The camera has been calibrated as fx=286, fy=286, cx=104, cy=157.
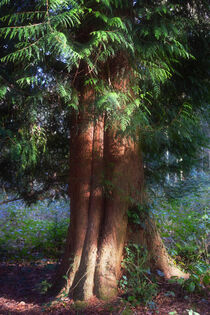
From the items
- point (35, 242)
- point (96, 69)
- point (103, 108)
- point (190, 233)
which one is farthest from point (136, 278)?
point (35, 242)

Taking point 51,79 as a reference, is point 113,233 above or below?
below

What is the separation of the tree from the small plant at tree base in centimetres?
13

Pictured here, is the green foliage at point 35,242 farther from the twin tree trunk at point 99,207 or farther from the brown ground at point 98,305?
the twin tree trunk at point 99,207

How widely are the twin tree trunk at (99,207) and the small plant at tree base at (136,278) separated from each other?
11 centimetres

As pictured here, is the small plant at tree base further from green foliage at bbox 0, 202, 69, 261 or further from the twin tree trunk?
green foliage at bbox 0, 202, 69, 261

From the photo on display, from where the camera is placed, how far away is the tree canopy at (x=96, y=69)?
124 inches

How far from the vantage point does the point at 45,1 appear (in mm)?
2891

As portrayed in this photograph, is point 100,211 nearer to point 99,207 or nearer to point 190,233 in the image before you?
point 99,207

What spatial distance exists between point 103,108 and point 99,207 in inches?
55.7

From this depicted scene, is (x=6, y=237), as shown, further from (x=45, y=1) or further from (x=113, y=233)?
(x=45, y=1)

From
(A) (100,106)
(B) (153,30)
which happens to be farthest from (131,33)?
(A) (100,106)

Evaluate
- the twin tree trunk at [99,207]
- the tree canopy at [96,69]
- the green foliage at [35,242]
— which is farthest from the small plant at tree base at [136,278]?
the green foliage at [35,242]

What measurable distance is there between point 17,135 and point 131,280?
231cm

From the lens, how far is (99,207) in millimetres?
3979
